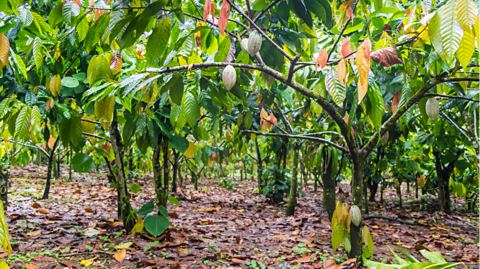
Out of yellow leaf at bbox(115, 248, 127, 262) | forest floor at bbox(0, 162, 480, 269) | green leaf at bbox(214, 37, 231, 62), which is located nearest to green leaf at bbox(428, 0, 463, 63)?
green leaf at bbox(214, 37, 231, 62)

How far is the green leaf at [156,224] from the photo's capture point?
82.2 inches

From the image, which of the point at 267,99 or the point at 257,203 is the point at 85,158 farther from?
the point at 257,203

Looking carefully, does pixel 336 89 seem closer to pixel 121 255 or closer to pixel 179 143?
pixel 179 143

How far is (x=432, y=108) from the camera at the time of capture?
53.8 inches

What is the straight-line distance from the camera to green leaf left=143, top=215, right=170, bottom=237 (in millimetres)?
2088

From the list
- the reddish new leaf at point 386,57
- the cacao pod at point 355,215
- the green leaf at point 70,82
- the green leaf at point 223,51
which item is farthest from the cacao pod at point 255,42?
the green leaf at point 70,82

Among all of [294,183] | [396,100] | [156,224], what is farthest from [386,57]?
[294,183]

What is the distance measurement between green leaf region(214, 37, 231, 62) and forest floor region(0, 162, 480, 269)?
1339 millimetres

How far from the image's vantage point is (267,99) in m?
2.81

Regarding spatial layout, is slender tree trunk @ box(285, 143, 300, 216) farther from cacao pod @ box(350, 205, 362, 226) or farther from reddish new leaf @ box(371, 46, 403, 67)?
reddish new leaf @ box(371, 46, 403, 67)

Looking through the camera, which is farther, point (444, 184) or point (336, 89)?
point (444, 184)

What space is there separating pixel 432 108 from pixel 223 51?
105 cm

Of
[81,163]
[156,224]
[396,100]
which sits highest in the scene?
[396,100]

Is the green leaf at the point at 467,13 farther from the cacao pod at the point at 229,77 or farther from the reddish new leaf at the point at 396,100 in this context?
the reddish new leaf at the point at 396,100
